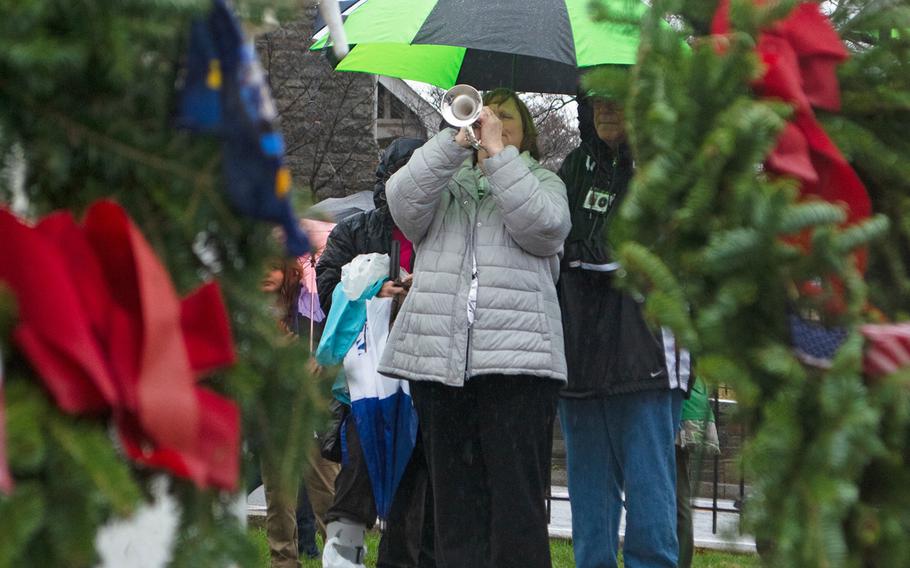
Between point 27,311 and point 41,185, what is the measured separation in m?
0.25

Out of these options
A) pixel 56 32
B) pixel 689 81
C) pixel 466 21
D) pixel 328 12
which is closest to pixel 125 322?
pixel 56 32

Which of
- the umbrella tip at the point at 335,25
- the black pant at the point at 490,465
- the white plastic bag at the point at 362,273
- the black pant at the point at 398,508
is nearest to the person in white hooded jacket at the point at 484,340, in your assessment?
the black pant at the point at 490,465

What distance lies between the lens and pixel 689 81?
8.06 feet

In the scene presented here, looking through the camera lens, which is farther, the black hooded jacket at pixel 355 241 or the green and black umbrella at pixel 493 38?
the black hooded jacket at pixel 355 241

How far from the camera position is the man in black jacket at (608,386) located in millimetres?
5283

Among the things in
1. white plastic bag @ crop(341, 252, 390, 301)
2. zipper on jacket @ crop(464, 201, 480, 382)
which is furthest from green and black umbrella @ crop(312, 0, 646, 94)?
white plastic bag @ crop(341, 252, 390, 301)

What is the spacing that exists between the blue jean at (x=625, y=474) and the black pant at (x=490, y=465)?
40 cm

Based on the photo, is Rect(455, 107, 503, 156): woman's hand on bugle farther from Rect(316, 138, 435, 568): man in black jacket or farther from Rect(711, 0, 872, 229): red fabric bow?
Rect(711, 0, 872, 229): red fabric bow

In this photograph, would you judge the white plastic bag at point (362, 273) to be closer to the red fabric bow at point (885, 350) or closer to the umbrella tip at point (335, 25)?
the umbrella tip at point (335, 25)

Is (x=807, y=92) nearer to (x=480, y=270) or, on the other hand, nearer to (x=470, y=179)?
(x=480, y=270)

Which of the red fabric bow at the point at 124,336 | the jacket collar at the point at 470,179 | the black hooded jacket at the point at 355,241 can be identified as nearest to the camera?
the red fabric bow at the point at 124,336

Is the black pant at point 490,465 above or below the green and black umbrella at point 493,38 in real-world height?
below

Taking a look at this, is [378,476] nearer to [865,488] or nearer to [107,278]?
[865,488]

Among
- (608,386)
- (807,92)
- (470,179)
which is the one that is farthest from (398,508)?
(807,92)
